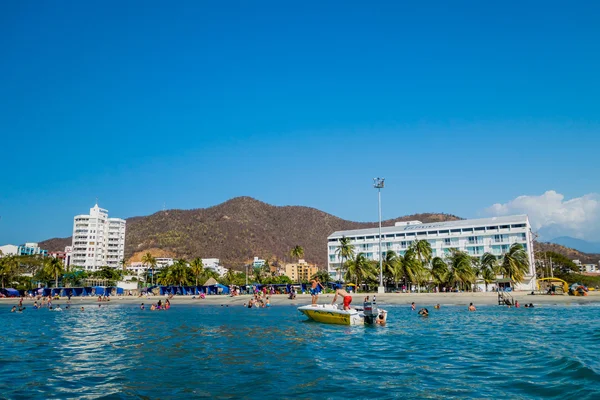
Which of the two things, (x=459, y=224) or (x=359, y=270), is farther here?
(x=459, y=224)

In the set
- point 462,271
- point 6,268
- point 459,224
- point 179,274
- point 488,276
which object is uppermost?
point 459,224

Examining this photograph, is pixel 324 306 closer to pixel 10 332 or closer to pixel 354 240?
pixel 10 332

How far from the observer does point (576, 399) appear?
471 inches

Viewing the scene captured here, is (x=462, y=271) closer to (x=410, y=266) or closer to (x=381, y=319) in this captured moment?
(x=410, y=266)

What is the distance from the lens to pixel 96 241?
179 metres

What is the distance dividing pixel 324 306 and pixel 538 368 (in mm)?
18712

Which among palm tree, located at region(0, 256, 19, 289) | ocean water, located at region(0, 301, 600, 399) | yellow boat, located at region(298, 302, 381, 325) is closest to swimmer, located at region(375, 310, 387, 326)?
yellow boat, located at region(298, 302, 381, 325)

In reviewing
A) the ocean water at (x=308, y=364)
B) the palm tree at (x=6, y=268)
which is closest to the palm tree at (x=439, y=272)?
the ocean water at (x=308, y=364)

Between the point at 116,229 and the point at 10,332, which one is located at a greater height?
the point at 116,229

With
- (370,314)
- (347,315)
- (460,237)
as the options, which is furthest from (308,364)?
(460,237)

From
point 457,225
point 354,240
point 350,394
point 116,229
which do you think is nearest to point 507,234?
point 457,225

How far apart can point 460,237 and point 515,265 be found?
2610 centimetres

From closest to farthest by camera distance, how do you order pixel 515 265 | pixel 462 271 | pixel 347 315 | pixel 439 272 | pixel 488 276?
pixel 347 315, pixel 515 265, pixel 462 271, pixel 439 272, pixel 488 276

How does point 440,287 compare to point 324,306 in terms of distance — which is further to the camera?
Result: point 440,287
